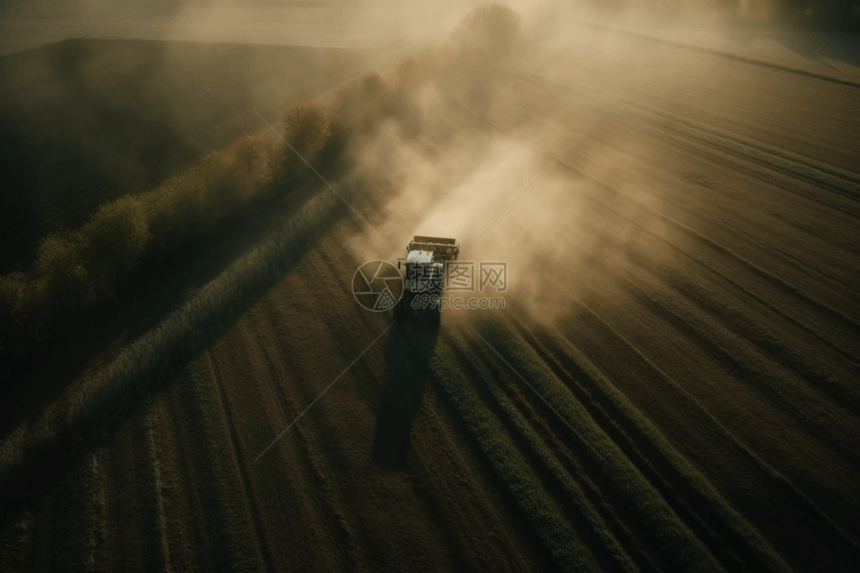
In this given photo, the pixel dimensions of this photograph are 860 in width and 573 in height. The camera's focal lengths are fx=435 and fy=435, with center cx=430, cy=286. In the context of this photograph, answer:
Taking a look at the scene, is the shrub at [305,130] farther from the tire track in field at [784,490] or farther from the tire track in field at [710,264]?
the tire track in field at [784,490]

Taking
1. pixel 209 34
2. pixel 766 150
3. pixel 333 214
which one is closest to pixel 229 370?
pixel 333 214

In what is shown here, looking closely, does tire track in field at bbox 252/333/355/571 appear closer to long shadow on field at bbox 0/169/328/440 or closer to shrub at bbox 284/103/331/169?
long shadow on field at bbox 0/169/328/440

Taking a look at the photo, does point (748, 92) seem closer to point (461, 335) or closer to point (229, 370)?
point (461, 335)

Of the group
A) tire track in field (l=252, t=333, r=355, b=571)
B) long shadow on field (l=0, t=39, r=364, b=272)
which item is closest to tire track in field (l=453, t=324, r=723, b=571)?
tire track in field (l=252, t=333, r=355, b=571)
